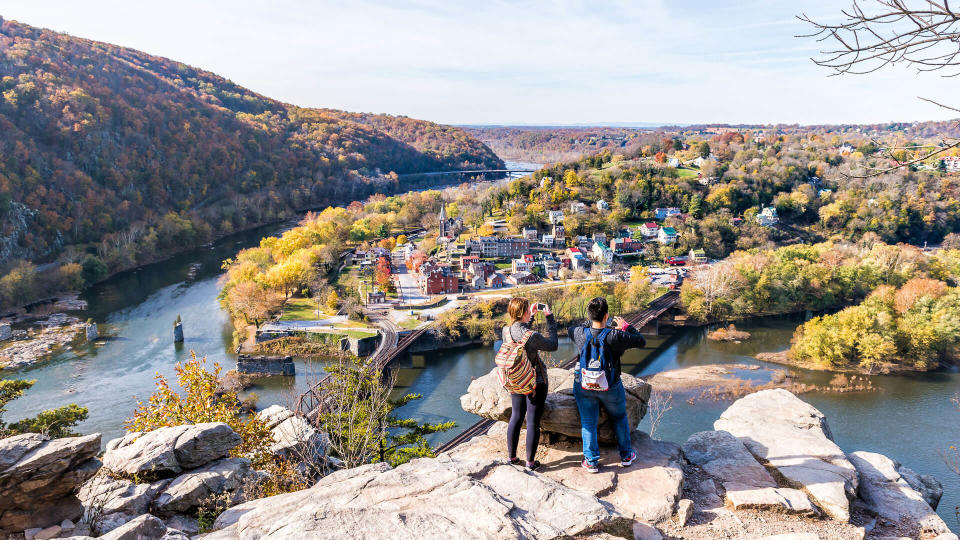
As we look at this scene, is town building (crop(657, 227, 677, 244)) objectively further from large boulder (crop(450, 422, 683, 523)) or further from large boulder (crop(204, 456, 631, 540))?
large boulder (crop(204, 456, 631, 540))

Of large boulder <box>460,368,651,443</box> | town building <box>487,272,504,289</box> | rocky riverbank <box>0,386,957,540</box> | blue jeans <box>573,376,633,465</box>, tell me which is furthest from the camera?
town building <box>487,272,504,289</box>

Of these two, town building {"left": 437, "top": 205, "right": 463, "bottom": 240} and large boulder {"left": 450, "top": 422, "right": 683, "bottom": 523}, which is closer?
large boulder {"left": 450, "top": 422, "right": 683, "bottom": 523}

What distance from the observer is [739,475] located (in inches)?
171

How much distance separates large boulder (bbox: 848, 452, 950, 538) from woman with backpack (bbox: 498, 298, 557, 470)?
113 inches

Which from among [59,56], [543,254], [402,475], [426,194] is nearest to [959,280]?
[543,254]

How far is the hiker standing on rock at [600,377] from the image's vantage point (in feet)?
12.5

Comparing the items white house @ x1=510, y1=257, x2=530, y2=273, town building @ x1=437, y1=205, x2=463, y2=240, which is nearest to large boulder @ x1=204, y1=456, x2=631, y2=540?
white house @ x1=510, y1=257, x2=530, y2=273

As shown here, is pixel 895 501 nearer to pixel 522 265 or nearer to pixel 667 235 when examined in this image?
pixel 522 265

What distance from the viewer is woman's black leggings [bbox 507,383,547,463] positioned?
399 cm

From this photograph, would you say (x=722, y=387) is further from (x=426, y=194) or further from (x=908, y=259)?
(x=426, y=194)

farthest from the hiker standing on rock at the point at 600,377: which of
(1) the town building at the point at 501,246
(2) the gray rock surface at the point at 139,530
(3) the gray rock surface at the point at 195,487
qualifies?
(1) the town building at the point at 501,246

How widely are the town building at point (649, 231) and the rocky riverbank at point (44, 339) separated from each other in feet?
107

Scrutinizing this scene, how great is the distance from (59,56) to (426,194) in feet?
124

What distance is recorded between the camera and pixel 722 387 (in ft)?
59.7
